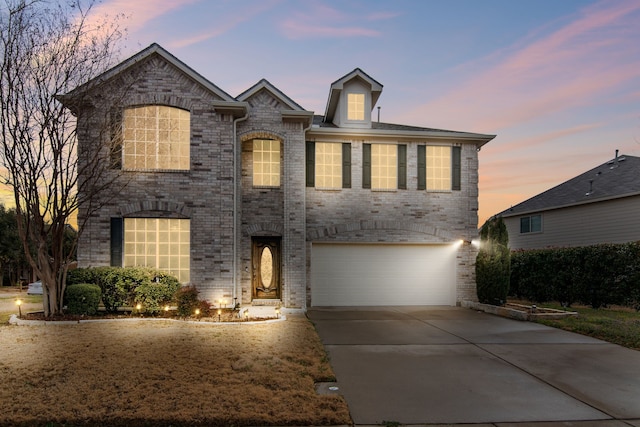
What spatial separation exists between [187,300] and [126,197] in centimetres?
371

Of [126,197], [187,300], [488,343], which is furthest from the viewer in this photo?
[126,197]

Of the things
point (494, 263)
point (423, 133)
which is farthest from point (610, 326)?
point (423, 133)

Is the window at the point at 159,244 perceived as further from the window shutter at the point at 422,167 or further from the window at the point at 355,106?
the window shutter at the point at 422,167

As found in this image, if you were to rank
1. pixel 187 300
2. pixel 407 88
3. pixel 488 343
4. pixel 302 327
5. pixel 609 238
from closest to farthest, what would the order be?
pixel 488 343, pixel 302 327, pixel 187 300, pixel 609 238, pixel 407 88

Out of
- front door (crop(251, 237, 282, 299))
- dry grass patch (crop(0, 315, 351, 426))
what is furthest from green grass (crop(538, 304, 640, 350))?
front door (crop(251, 237, 282, 299))

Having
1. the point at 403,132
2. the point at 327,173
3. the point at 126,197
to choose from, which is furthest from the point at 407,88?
the point at 126,197

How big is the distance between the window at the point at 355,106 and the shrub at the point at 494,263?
19.7 feet

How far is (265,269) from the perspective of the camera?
13.7 metres

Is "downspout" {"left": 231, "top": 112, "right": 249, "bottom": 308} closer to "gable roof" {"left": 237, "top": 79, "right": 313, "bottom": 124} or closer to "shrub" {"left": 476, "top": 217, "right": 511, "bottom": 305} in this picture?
"gable roof" {"left": 237, "top": 79, "right": 313, "bottom": 124}

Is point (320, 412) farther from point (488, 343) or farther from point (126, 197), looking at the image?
point (126, 197)

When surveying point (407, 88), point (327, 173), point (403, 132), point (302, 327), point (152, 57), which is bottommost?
point (302, 327)

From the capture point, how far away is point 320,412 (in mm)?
4660

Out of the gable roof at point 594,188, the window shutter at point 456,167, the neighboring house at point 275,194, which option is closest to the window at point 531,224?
the gable roof at point 594,188

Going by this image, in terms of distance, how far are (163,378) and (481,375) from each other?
15.1ft
